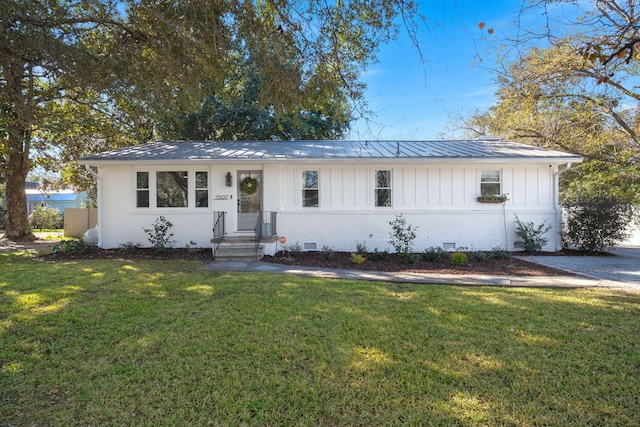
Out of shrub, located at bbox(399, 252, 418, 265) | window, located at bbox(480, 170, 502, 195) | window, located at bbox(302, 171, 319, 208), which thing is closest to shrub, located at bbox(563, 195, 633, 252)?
window, located at bbox(480, 170, 502, 195)

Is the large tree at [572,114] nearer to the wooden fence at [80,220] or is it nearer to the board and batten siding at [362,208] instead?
the board and batten siding at [362,208]

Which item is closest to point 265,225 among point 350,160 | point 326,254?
point 326,254

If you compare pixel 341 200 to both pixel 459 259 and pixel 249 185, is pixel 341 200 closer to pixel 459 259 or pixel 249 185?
pixel 249 185

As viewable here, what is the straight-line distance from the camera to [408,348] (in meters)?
3.46

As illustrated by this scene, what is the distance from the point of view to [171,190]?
1088 cm

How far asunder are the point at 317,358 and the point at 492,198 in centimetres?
944

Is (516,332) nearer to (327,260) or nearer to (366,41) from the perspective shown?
(366,41)

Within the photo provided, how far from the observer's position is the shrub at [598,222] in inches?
395

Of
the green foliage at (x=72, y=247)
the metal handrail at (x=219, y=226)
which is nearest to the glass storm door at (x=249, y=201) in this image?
the metal handrail at (x=219, y=226)

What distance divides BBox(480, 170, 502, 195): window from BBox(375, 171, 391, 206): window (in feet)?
10.2

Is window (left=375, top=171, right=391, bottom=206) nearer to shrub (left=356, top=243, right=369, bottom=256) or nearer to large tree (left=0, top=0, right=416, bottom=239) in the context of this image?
shrub (left=356, top=243, right=369, bottom=256)

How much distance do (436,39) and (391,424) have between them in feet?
15.7

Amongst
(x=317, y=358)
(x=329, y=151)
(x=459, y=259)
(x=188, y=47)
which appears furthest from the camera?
(x=329, y=151)

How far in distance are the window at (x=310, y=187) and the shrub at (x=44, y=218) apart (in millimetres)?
23757
